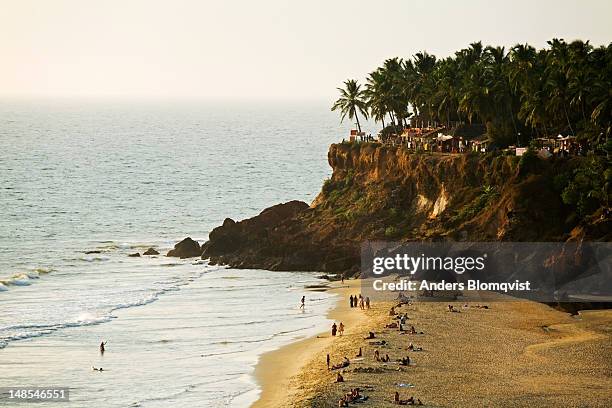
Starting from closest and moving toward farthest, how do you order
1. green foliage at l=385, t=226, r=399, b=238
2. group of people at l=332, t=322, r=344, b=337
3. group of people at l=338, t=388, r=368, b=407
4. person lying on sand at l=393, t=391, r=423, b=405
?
1. person lying on sand at l=393, t=391, r=423, b=405
2. group of people at l=338, t=388, r=368, b=407
3. group of people at l=332, t=322, r=344, b=337
4. green foliage at l=385, t=226, r=399, b=238

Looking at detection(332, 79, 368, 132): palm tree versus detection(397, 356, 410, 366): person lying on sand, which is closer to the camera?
detection(397, 356, 410, 366): person lying on sand

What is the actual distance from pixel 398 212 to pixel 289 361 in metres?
35.7

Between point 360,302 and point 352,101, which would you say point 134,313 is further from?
point 352,101

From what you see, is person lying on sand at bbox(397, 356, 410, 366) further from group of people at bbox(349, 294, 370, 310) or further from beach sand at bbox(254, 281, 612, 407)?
group of people at bbox(349, 294, 370, 310)

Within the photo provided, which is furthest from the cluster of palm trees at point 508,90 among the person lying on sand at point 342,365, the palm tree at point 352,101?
the person lying on sand at point 342,365

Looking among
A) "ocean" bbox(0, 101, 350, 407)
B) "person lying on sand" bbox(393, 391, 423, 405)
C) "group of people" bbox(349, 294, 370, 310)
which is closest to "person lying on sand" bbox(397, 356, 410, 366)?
"person lying on sand" bbox(393, 391, 423, 405)

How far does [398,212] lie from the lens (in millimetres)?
102812

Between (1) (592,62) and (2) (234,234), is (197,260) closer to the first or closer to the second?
(2) (234,234)

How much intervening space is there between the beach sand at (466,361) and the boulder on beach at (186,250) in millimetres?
32019

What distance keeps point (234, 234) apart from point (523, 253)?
107 feet

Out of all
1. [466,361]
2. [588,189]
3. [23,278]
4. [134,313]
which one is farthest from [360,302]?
[23,278]

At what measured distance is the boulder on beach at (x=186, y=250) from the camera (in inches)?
4356

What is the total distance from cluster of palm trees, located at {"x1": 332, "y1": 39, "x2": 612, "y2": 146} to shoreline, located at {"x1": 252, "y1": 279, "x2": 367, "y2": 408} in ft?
76.9

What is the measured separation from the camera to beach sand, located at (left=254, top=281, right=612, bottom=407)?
57.6 meters
